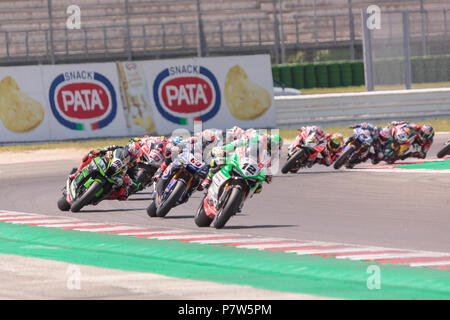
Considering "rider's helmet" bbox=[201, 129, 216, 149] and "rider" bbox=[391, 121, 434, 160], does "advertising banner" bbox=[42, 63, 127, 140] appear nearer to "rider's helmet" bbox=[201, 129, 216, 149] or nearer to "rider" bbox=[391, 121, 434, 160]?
"rider" bbox=[391, 121, 434, 160]

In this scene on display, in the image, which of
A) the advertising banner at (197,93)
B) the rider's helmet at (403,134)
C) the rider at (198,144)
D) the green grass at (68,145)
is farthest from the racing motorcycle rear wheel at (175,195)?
the advertising banner at (197,93)

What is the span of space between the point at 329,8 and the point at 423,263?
143ft

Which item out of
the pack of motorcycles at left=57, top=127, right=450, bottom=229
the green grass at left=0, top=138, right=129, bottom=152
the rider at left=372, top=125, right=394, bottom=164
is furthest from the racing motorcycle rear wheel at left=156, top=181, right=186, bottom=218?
the green grass at left=0, top=138, right=129, bottom=152

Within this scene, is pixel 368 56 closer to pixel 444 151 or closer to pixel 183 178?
pixel 444 151

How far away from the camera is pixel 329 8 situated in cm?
5062

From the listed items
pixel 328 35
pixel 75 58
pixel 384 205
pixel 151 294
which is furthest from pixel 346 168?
pixel 328 35

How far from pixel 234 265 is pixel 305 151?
830 cm

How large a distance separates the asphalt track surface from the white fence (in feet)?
29.3

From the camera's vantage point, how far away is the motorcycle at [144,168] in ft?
44.4

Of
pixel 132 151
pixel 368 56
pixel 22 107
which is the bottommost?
pixel 132 151

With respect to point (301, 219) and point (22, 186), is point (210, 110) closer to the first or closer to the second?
point (22, 186)

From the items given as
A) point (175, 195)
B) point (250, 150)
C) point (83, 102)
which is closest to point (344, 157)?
point (175, 195)

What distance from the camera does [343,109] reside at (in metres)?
26.6

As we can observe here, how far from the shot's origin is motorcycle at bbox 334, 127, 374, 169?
54.9 feet
